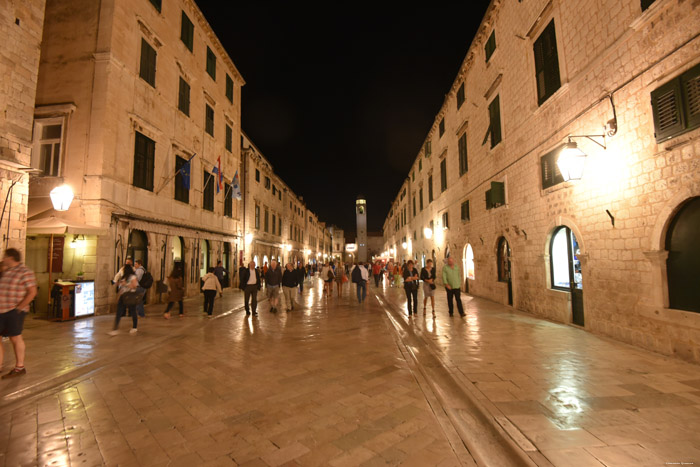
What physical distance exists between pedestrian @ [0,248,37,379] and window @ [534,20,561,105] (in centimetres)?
1187

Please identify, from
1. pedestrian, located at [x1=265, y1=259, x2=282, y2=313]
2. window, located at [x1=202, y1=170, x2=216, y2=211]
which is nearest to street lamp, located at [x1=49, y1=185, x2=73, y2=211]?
pedestrian, located at [x1=265, y1=259, x2=282, y2=313]

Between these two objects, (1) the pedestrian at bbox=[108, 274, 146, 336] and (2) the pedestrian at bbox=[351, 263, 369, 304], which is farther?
(2) the pedestrian at bbox=[351, 263, 369, 304]

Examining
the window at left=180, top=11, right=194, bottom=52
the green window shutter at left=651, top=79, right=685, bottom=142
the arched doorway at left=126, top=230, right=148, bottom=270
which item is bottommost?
the arched doorway at left=126, top=230, right=148, bottom=270

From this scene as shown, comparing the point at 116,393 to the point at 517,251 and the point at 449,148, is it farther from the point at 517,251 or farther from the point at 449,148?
the point at 449,148

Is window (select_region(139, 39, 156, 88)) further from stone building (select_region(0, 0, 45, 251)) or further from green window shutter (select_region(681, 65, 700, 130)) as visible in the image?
green window shutter (select_region(681, 65, 700, 130))

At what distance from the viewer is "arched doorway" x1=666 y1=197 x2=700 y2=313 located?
528 cm

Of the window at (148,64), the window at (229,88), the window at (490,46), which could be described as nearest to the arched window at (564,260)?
the window at (490,46)

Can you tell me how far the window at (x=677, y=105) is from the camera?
5.12 m

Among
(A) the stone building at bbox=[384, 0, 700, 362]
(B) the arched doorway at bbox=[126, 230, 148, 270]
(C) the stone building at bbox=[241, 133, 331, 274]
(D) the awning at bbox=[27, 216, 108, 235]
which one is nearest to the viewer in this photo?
(A) the stone building at bbox=[384, 0, 700, 362]

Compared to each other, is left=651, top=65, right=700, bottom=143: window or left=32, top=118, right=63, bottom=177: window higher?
left=32, top=118, right=63, bottom=177: window

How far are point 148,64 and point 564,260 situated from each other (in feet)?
53.1

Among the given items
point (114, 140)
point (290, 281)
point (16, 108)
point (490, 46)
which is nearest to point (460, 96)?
point (490, 46)

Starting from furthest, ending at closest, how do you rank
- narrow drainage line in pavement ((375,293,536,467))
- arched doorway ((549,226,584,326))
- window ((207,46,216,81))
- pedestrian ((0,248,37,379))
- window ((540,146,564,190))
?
window ((207,46,216,81)), window ((540,146,564,190)), arched doorway ((549,226,584,326)), pedestrian ((0,248,37,379)), narrow drainage line in pavement ((375,293,536,467))

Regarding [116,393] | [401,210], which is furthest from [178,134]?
[401,210]
